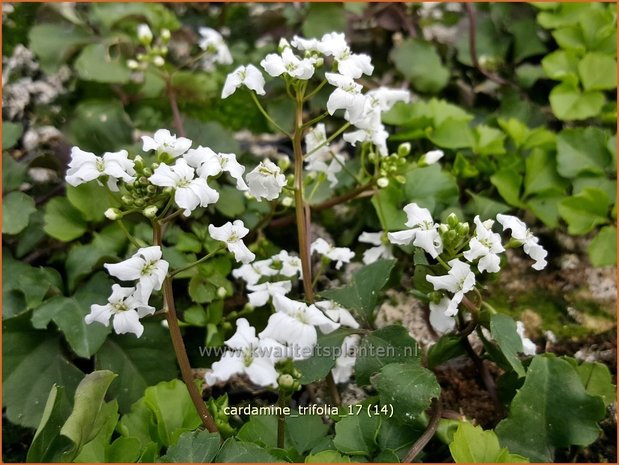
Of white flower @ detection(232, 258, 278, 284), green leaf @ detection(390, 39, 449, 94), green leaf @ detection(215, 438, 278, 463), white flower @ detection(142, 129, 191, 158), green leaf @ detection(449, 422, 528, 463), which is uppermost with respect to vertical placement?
green leaf @ detection(390, 39, 449, 94)

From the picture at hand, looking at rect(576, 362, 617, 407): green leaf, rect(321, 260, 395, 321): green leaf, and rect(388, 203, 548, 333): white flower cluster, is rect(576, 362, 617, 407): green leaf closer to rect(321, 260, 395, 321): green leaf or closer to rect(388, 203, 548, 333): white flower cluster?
rect(388, 203, 548, 333): white flower cluster

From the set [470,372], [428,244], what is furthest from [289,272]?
[470,372]

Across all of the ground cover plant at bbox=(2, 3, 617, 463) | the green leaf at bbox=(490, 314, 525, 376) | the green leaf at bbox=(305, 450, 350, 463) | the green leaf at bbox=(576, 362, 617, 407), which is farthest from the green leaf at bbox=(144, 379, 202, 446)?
the green leaf at bbox=(576, 362, 617, 407)

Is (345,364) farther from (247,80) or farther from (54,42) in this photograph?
(54,42)

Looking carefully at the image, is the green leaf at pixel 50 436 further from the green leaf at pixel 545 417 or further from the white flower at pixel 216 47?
the white flower at pixel 216 47

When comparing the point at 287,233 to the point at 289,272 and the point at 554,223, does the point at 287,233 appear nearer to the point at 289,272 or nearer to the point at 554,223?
the point at 289,272
